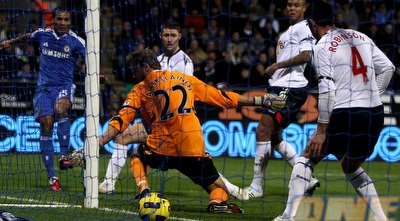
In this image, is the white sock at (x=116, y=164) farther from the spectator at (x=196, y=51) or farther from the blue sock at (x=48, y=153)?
the spectator at (x=196, y=51)

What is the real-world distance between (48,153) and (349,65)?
14.6 ft

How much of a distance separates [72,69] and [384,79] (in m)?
4.53

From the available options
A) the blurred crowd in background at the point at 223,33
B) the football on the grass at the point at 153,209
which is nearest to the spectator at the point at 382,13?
the blurred crowd in background at the point at 223,33

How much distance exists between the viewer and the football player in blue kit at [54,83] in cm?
1008

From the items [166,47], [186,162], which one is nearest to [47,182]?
[166,47]

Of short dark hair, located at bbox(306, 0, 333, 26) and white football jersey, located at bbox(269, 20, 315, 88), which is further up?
short dark hair, located at bbox(306, 0, 333, 26)

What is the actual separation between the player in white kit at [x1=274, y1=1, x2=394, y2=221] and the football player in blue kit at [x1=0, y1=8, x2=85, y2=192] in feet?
12.8

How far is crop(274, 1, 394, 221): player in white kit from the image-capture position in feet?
22.4

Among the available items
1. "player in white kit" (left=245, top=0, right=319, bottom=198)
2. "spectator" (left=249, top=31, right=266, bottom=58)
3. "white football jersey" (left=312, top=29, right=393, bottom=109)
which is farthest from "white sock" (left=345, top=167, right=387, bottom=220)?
"spectator" (left=249, top=31, right=266, bottom=58)

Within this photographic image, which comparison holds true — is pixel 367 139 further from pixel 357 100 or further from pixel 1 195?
pixel 1 195

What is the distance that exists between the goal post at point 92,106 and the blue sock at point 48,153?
1.68 meters

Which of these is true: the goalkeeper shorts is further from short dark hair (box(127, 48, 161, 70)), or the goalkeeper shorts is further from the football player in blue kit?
the football player in blue kit

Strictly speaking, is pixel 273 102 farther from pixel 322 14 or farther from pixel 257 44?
pixel 257 44

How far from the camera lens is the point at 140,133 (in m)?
9.86
